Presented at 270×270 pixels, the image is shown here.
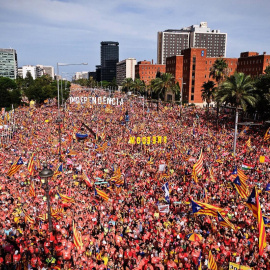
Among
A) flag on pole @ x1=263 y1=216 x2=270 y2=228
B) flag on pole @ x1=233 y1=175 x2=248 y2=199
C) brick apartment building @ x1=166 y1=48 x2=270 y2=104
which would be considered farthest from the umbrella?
brick apartment building @ x1=166 y1=48 x2=270 y2=104

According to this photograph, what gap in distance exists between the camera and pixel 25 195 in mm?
16781

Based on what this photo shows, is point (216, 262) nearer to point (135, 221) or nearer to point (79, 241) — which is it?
point (135, 221)

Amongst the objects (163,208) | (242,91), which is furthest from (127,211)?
(242,91)

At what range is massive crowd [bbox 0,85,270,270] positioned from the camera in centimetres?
1120

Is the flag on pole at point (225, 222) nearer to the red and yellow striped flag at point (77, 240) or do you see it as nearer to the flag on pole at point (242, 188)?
the flag on pole at point (242, 188)

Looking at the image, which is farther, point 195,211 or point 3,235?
point 195,211

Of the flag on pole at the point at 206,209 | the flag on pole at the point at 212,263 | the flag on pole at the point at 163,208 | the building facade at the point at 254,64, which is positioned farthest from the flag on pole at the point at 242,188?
the building facade at the point at 254,64

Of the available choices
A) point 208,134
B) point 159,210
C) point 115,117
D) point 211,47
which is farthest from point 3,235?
point 211,47

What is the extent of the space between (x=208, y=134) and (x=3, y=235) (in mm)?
27770

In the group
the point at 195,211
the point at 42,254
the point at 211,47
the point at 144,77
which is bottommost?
the point at 42,254

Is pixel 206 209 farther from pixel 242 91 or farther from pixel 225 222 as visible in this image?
pixel 242 91

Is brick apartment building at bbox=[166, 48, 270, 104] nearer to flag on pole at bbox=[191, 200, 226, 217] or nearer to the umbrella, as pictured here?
flag on pole at bbox=[191, 200, 226, 217]

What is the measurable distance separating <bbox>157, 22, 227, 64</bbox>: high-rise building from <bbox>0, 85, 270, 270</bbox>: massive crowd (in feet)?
530

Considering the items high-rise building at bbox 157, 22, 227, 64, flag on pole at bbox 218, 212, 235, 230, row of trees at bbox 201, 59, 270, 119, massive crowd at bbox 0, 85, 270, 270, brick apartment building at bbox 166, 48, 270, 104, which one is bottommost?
massive crowd at bbox 0, 85, 270, 270
